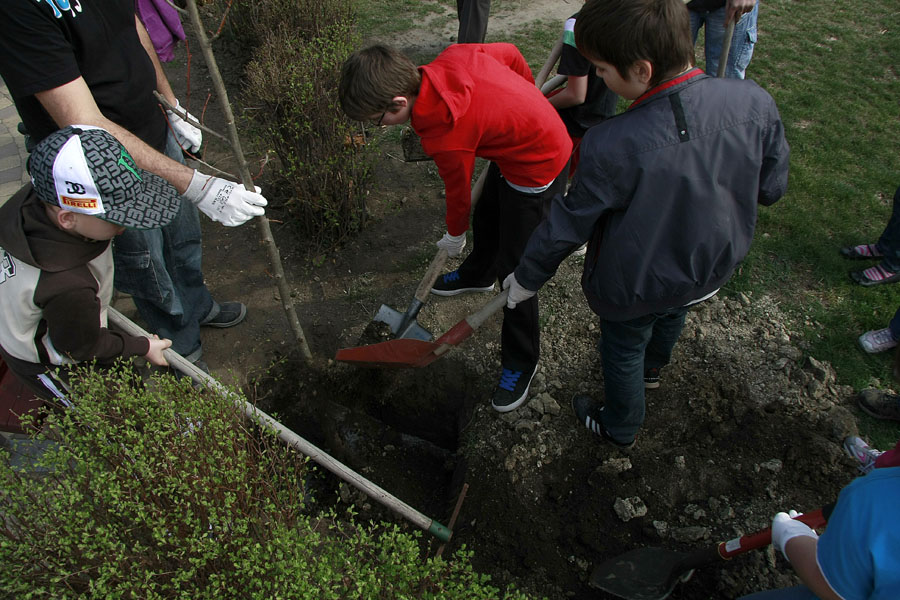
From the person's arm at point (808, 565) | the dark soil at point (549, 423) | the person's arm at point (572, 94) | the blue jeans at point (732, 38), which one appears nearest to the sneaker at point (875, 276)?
the dark soil at point (549, 423)

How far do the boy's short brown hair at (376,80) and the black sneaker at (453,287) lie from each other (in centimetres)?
147

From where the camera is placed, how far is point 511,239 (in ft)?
8.73

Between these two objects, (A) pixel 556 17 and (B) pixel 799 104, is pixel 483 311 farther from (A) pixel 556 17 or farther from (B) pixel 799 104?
(A) pixel 556 17

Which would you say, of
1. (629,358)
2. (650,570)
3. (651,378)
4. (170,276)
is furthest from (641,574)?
(170,276)

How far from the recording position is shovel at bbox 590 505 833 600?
2188 mm

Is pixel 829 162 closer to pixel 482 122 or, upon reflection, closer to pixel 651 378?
pixel 651 378

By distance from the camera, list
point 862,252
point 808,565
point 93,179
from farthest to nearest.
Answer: point 862,252, point 93,179, point 808,565

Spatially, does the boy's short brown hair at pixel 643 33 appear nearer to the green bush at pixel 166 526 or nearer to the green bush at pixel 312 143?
the green bush at pixel 166 526

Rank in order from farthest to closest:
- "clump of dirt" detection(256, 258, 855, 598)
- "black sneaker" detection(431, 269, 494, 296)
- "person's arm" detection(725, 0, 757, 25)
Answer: "black sneaker" detection(431, 269, 494, 296) → "person's arm" detection(725, 0, 757, 25) → "clump of dirt" detection(256, 258, 855, 598)

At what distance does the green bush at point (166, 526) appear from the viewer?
160 cm

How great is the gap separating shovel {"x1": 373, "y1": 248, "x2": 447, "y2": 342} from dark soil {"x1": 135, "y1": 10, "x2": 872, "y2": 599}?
0.10 m

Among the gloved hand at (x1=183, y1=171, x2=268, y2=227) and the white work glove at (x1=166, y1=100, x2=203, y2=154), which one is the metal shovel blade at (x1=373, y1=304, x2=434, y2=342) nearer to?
the gloved hand at (x1=183, y1=171, x2=268, y2=227)

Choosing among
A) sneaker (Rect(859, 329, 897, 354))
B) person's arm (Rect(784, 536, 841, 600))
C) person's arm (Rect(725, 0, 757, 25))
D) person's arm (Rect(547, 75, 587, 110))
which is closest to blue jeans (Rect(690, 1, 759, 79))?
person's arm (Rect(725, 0, 757, 25))

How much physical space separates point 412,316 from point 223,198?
128cm
